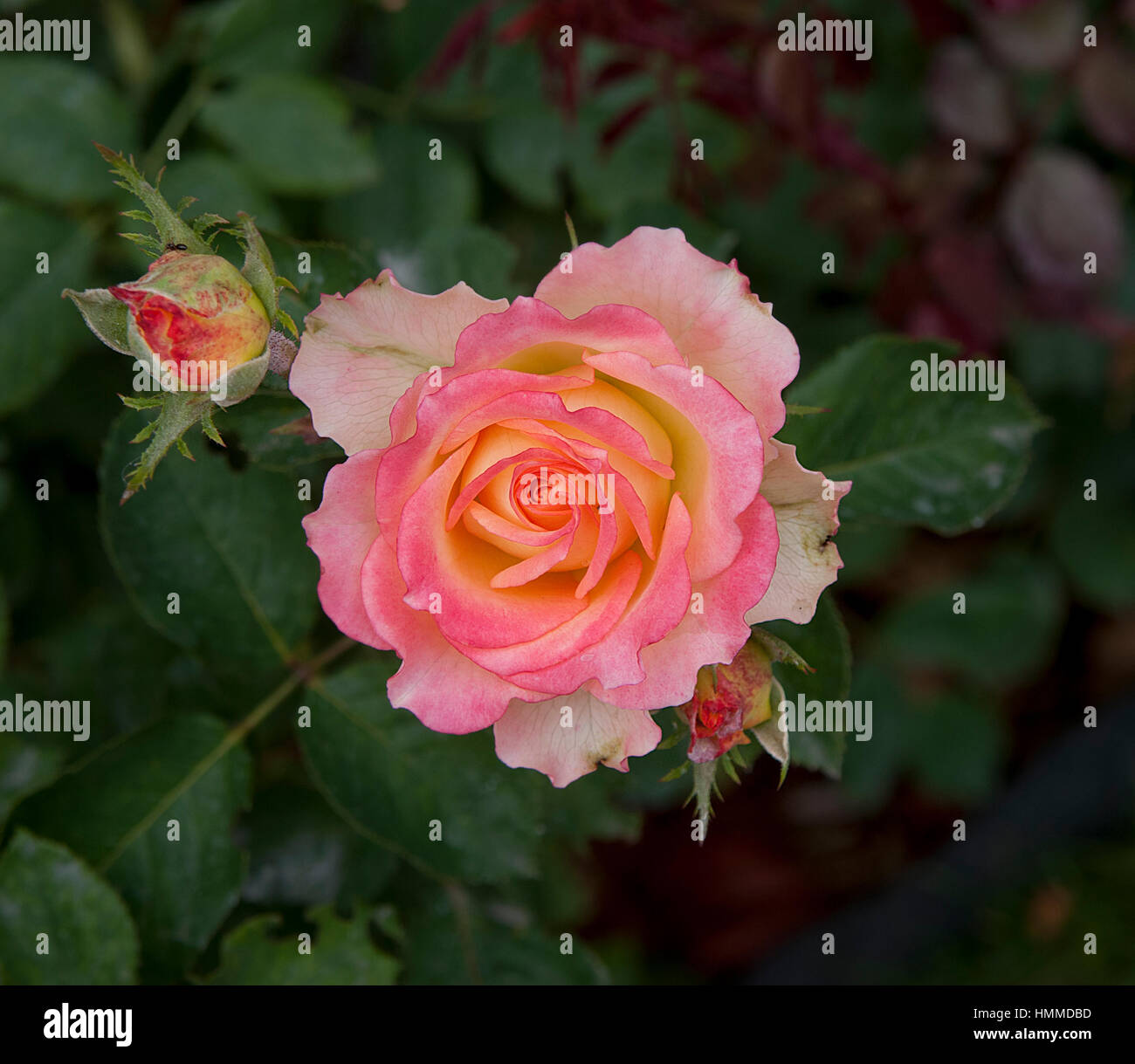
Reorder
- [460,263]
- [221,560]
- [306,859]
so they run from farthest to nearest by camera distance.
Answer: [306,859] → [460,263] → [221,560]

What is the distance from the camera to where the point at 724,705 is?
100cm

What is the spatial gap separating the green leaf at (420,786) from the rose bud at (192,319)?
23.7 inches

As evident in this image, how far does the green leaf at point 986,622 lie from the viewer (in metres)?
2.59

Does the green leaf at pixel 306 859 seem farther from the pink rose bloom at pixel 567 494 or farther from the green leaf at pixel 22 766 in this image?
the pink rose bloom at pixel 567 494

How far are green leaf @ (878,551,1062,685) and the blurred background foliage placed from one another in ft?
0.04

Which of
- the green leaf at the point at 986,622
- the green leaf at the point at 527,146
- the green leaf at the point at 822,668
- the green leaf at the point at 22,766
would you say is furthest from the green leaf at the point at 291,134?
→ the green leaf at the point at 986,622

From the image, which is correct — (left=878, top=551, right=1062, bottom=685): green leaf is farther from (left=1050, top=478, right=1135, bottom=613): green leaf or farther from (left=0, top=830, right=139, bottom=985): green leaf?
(left=0, top=830, right=139, bottom=985): green leaf

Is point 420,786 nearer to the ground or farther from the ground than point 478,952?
farther from the ground

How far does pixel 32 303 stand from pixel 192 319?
110 cm

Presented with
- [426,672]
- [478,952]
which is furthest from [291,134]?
[478,952]

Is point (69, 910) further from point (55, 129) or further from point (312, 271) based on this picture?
point (55, 129)

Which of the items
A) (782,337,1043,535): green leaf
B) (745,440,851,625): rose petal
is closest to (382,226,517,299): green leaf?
(782,337,1043,535): green leaf
